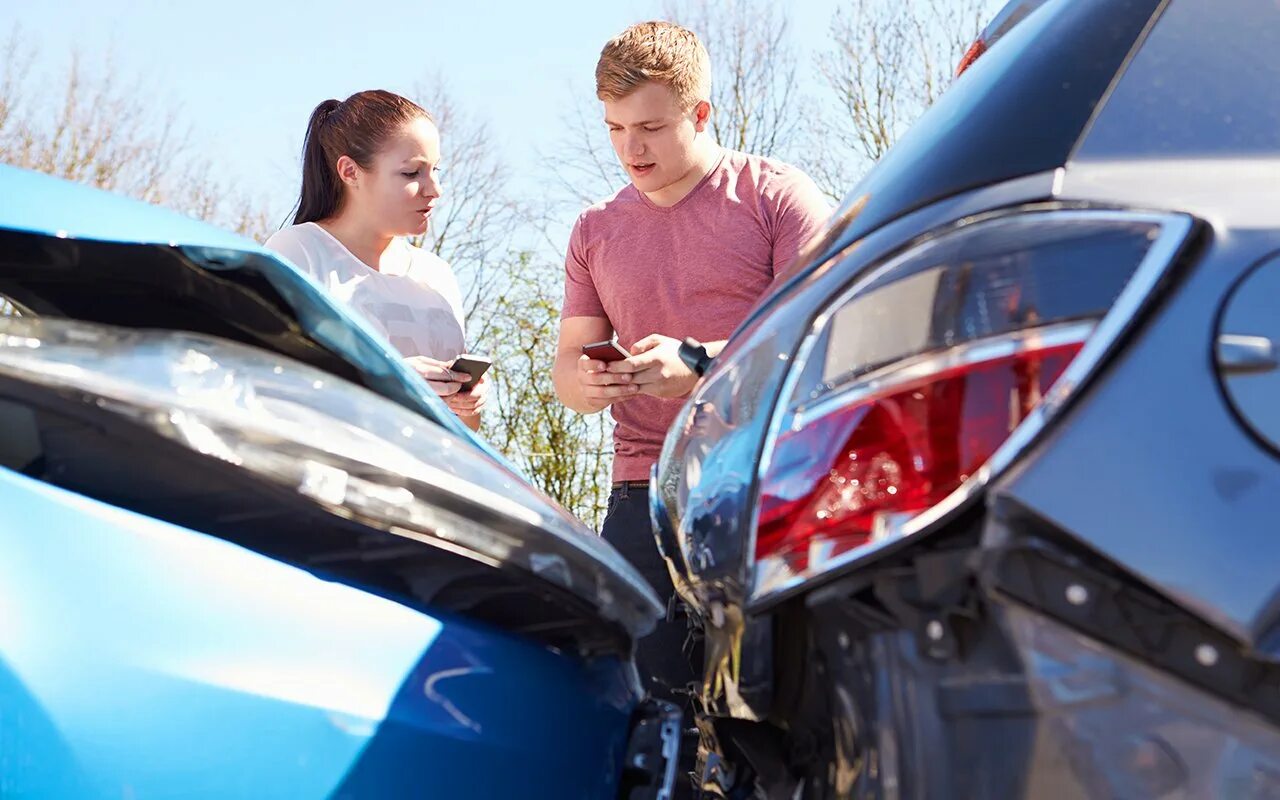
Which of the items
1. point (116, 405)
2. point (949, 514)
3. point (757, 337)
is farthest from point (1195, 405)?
point (116, 405)

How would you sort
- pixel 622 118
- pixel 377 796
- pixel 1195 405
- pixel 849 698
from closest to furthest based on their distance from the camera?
pixel 1195 405 → pixel 849 698 → pixel 377 796 → pixel 622 118

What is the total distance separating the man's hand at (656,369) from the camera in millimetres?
2543

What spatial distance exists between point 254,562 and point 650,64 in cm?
207

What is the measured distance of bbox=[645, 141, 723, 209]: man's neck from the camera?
9.71 ft

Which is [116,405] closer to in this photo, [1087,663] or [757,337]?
[757,337]

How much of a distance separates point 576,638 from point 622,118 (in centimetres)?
185

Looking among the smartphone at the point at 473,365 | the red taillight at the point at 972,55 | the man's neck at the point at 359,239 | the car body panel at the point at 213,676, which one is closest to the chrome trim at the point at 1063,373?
the car body panel at the point at 213,676

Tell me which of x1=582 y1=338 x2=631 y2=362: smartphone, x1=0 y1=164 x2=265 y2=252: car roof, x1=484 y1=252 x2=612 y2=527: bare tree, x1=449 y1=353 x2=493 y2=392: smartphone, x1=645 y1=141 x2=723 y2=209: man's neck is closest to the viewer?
x1=0 y1=164 x2=265 y2=252: car roof

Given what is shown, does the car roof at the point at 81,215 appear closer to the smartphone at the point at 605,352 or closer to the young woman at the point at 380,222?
the smartphone at the point at 605,352

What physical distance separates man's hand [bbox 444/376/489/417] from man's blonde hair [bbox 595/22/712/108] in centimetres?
72

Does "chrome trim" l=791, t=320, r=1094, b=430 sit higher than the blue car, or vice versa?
"chrome trim" l=791, t=320, r=1094, b=430

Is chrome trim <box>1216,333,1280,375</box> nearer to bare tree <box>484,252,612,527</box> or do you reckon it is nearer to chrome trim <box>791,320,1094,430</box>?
chrome trim <box>791,320,1094,430</box>

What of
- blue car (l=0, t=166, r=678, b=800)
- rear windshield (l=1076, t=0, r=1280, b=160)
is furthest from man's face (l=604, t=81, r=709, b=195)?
rear windshield (l=1076, t=0, r=1280, b=160)

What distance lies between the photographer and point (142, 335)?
1.15m
